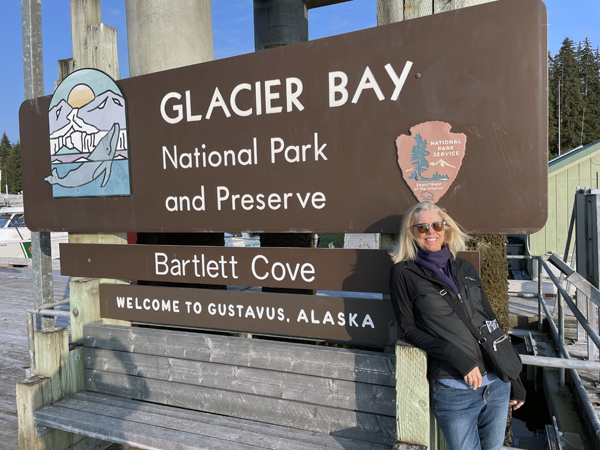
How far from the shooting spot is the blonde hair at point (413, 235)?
2.14 meters

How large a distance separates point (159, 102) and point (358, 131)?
145 centimetres

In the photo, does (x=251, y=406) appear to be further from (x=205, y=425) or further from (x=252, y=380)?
(x=205, y=425)

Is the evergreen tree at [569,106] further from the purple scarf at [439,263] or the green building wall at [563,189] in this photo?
the purple scarf at [439,263]

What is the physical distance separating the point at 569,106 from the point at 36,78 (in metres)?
58.6

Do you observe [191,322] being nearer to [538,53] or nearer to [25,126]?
[25,126]

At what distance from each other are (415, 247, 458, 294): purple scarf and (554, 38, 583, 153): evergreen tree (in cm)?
5431

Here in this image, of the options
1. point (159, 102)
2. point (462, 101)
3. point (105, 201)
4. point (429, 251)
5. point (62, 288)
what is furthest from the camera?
point (62, 288)

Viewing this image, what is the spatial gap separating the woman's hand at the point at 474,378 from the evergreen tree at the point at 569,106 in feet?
179

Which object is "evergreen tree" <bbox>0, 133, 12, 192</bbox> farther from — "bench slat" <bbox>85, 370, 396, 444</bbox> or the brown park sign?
"bench slat" <bbox>85, 370, 396, 444</bbox>

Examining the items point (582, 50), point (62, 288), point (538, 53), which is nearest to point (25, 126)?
point (538, 53)

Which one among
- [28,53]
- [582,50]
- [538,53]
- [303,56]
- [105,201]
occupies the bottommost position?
[105,201]

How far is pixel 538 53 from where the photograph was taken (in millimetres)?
2119

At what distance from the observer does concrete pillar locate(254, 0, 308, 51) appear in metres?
7.05

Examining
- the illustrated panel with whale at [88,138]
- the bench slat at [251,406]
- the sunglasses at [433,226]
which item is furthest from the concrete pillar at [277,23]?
the sunglasses at [433,226]
